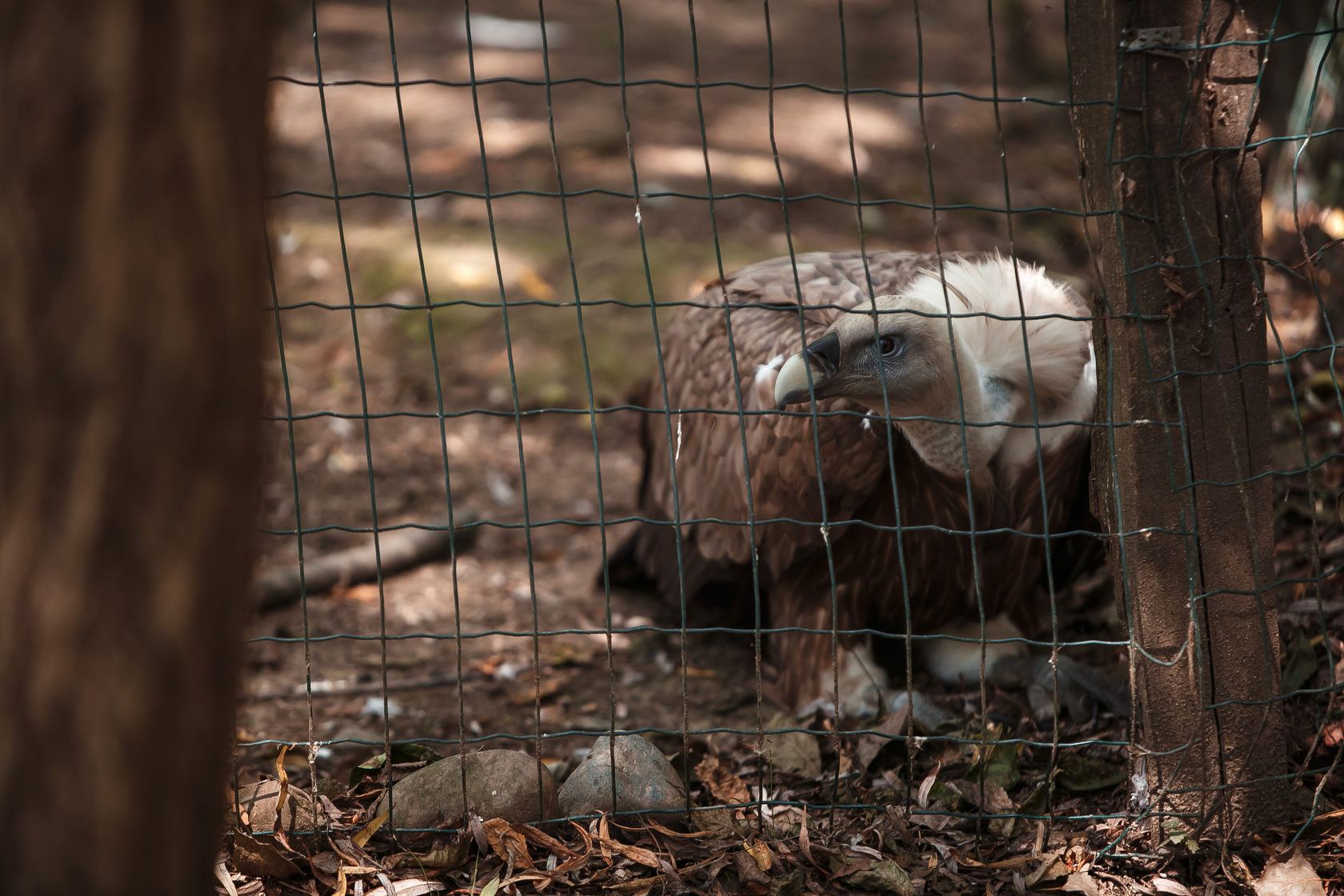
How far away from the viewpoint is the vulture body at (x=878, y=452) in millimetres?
3064

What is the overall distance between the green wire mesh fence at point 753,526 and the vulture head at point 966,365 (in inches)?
2.3

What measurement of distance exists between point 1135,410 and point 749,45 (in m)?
9.47

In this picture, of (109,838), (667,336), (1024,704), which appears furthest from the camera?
(667,336)

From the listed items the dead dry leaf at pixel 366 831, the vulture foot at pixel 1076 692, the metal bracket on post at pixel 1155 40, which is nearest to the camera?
the metal bracket on post at pixel 1155 40

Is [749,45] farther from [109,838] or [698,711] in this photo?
[109,838]

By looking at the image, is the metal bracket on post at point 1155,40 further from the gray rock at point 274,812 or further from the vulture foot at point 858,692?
the gray rock at point 274,812

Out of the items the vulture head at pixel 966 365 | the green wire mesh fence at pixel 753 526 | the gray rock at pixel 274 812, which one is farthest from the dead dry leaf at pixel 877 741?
the gray rock at pixel 274 812

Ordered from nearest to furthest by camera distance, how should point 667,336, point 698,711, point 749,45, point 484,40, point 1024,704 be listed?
point 1024,704, point 698,711, point 667,336, point 484,40, point 749,45

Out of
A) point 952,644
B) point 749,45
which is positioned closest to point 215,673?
point 952,644

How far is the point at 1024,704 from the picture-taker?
3.55m

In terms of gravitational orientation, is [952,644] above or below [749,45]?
below

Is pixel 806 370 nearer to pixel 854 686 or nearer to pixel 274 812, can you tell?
pixel 854 686

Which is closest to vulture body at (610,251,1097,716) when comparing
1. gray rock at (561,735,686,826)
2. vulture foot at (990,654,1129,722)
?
vulture foot at (990,654,1129,722)

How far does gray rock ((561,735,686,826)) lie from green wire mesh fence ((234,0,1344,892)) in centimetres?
1
